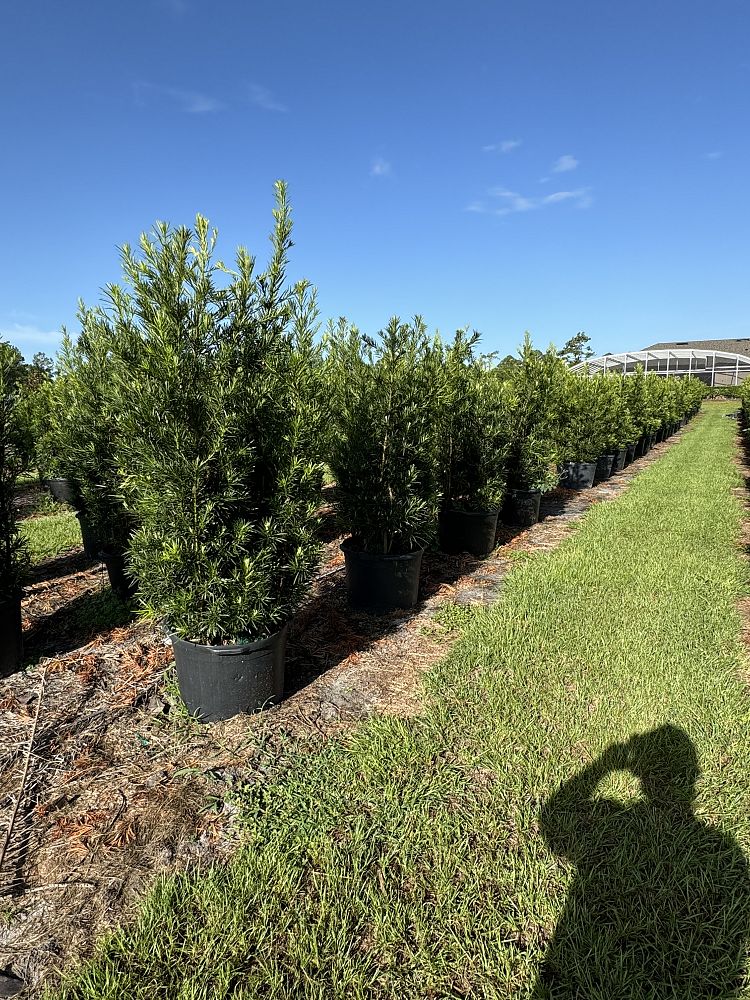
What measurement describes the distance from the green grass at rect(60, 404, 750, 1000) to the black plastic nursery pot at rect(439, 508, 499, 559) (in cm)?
242

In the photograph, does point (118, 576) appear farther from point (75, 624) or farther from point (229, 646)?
point (229, 646)

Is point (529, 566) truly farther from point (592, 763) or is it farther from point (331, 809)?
point (331, 809)

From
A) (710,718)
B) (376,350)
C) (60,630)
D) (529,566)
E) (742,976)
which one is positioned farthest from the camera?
(529,566)

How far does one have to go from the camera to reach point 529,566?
225 inches

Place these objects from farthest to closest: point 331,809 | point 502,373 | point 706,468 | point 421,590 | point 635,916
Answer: point 706,468 → point 502,373 → point 421,590 → point 331,809 → point 635,916

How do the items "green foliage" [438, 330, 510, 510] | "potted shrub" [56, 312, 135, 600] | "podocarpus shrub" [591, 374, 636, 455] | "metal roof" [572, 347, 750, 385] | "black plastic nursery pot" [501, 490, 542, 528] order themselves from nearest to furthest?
"potted shrub" [56, 312, 135, 600], "green foliage" [438, 330, 510, 510], "black plastic nursery pot" [501, 490, 542, 528], "podocarpus shrub" [591, 374, 636, 455], "metal roof" [572, 347, 750, 385]

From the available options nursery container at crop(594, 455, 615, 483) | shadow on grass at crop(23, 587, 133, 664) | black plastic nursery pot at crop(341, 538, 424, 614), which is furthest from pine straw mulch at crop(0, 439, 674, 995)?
nursery container at crop(594, 455, 615, 483)

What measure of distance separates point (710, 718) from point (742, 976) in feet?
5.00

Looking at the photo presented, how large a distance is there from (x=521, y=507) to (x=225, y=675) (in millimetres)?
5560

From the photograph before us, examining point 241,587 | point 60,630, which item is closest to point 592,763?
point 241,587

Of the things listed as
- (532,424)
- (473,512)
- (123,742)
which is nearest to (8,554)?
(123,742)

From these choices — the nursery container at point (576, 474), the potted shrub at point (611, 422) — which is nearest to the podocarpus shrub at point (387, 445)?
the nursery container at point (576, 474)

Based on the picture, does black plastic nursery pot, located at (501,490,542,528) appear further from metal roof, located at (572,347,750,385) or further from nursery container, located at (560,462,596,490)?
metal roof, located at (572,347,750,385)

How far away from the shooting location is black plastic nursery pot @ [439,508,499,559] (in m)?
6.05
